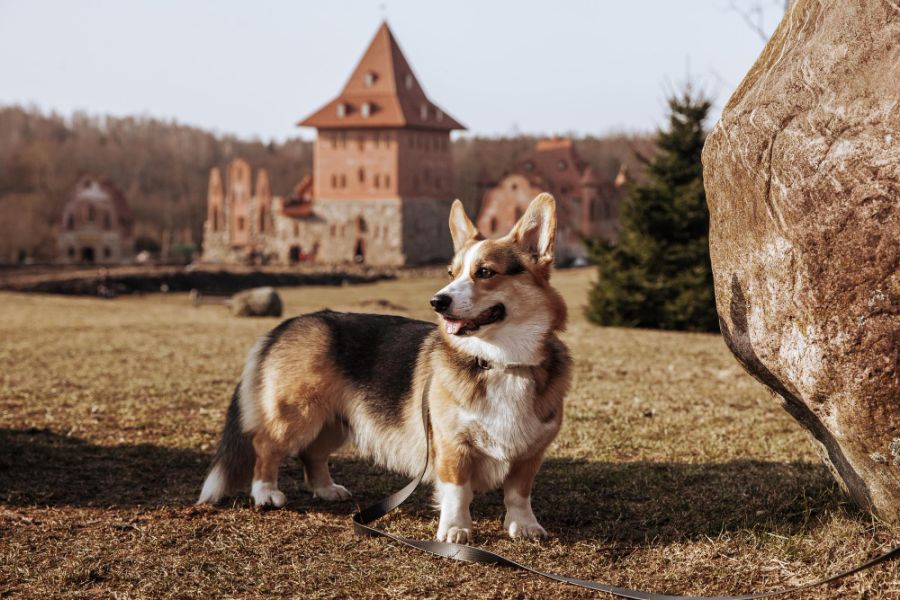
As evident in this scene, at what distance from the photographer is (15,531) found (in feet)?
18.6

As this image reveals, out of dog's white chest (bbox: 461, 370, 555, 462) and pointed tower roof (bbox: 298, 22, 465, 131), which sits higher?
pointed tower roof (bbox: 298, 22, 465, 131)

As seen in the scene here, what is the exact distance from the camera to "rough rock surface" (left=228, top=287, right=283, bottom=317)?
23.6 meters

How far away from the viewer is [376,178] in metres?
63.7

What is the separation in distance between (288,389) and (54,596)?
179cm

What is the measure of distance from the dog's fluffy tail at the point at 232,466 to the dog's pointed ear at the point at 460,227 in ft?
6.11

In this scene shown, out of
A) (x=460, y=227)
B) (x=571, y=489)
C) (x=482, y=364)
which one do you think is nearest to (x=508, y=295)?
(x=482, y=364)

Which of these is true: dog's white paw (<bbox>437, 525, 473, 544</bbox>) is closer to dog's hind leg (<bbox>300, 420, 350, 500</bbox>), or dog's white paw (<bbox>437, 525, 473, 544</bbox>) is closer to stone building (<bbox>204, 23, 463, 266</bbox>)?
dog's hind leg (<bbox>300, 420, 350, 500</bbox>)

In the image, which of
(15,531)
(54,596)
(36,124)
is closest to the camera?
(54,596)

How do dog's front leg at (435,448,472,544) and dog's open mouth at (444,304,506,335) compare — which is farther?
dog's front leg at (435,448,472,544)

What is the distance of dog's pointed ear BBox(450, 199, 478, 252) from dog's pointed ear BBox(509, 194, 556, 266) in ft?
0.94

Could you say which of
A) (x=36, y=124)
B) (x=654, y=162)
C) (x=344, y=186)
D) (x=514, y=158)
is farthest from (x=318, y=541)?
(x=36, y=124)

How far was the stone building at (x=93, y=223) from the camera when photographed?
72.1 meters

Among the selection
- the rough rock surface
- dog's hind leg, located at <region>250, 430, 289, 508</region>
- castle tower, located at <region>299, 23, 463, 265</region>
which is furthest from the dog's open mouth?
castle tower, located at <region>299, 23, 463, 265</region>

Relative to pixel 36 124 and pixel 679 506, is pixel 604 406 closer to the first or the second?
pixel 679 506
